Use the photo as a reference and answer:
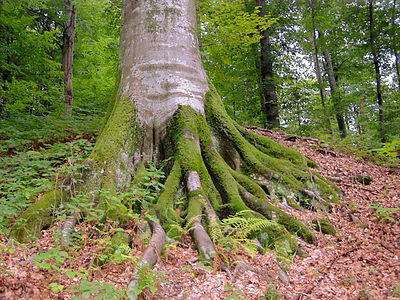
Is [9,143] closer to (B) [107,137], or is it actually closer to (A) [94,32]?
(B) [107,137]

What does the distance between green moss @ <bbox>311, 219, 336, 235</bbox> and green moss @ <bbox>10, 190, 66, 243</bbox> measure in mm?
3563

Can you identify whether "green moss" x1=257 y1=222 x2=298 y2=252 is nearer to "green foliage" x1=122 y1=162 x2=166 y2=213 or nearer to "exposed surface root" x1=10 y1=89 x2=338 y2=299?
"exposed surface root" x1=10 y1=89 x2=338 y2=299

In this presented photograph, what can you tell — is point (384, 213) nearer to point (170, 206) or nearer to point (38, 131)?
point (170, 206)

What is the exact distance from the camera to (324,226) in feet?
13.8

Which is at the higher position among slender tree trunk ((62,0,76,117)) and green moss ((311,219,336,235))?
slender tree trunk ((62,0,76,117))

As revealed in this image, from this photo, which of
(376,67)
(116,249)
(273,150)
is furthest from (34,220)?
(376,67)

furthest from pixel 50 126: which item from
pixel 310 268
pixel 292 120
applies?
pixel 292 120

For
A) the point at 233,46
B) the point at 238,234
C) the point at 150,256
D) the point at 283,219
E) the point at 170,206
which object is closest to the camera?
the point at 150,256

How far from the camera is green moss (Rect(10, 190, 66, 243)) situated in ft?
10.8

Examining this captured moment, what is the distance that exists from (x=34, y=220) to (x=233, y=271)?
2.46m

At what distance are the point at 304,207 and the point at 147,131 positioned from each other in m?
2.95

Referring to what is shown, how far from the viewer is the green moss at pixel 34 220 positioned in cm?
328

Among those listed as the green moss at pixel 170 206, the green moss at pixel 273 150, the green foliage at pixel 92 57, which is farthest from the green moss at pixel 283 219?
the green foliage at pixel 92 57

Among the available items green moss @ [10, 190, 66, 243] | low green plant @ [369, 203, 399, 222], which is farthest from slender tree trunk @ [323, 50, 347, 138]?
green moss @ [10, 190, 66, 243]
